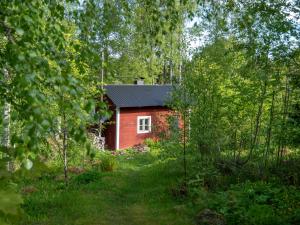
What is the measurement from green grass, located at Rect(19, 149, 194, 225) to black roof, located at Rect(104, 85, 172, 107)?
11.1 m

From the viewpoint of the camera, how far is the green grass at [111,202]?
916 centimetres

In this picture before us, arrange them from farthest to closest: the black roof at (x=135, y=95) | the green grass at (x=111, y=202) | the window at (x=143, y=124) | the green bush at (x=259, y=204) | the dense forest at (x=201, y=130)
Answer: the window at (x=143, y=124) → the black roof at (x=135, y=95) → the green grass at (x=111, y=202) → the green bush at (x=259, y=204) → the dense forest at (x=201, y=130)

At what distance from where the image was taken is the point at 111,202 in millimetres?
11070

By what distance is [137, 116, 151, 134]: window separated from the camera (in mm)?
26922

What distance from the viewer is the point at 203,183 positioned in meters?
11.6

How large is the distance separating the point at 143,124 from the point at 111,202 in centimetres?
1618

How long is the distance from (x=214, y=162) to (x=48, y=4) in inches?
385

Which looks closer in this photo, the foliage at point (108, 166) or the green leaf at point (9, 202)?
the green leaf at point (9, 202)

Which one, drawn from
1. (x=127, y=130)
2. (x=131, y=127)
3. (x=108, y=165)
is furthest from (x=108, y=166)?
(x=131, y=127)

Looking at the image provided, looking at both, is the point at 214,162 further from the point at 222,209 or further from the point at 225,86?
the point at 222,209

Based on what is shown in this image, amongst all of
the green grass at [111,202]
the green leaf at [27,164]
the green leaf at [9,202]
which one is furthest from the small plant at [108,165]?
the green leaf at [27,164]

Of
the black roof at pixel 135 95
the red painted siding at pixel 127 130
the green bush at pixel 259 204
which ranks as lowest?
the green bush at pixel 259 204

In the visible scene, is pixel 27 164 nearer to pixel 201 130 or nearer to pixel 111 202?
pixel 111 202

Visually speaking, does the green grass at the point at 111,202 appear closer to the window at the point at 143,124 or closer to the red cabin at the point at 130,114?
the red cabin at the point at 130,114
